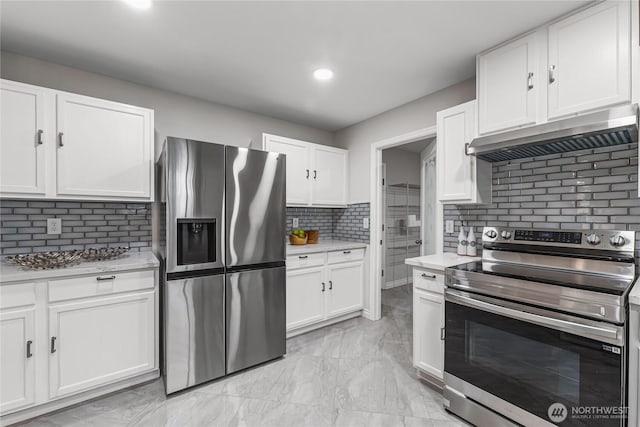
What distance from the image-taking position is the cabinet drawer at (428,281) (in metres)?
2.01

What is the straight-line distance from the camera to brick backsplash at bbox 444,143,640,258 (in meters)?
1.67

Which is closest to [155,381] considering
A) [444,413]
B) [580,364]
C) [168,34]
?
[444,413]

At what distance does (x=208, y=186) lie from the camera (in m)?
2.15

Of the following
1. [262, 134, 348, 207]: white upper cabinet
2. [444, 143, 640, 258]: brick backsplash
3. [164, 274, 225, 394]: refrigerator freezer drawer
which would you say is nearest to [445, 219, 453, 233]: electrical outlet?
[444, 143, 640, 258]: brick backsplash

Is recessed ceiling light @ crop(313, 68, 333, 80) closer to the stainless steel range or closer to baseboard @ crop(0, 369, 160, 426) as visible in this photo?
the stainless steel range

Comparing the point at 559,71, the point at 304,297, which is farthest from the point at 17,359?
the point at 559,71

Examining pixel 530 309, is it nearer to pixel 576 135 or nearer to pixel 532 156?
pixel 576 135

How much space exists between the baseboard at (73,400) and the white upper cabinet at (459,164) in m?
2.63

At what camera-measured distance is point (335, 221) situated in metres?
4.01

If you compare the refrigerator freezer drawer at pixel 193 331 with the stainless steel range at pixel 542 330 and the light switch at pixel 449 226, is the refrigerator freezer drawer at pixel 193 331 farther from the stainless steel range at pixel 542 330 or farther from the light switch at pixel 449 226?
the light switch at pixel 449 226

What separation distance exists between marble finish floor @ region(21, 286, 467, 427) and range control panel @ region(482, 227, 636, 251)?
121cm

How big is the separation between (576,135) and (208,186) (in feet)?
7.50

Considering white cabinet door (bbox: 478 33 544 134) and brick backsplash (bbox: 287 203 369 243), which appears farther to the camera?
brick backsplash (bbox: 287 203 369 243)

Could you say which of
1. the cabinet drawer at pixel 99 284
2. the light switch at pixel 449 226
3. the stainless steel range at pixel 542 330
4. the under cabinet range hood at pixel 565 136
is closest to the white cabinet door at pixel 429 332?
the stainless steel range at pixel 542 330
